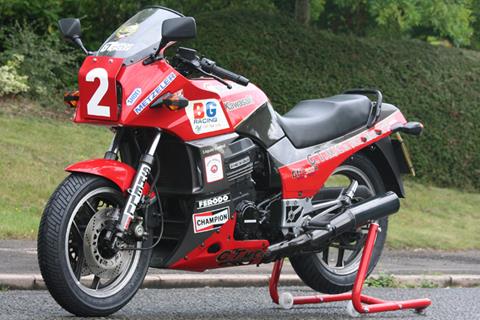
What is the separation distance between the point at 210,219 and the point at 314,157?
3.48 ft

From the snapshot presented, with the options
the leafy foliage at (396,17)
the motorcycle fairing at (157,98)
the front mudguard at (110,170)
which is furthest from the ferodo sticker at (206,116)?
the leafy foliage at (396,17)

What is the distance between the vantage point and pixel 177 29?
6.45 metres

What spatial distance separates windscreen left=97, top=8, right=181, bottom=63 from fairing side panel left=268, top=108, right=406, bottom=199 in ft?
3.64

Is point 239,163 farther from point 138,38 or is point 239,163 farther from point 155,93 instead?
point 138,38

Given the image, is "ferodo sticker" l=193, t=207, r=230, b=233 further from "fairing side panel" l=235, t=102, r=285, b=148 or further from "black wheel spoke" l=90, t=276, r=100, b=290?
"black wheel spoke" l=90, t=276, r=100, b=290

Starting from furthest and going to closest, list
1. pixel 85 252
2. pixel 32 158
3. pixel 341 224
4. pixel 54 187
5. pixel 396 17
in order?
pixel 396 17
pixel 32 158
pixel 54 187
pixel 341 224
pixel 85 252

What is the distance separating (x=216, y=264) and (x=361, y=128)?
1582 millimetres

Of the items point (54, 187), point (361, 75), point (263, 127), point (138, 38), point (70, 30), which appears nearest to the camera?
point (138, 38)

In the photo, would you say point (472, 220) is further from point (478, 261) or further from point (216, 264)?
point (216, 264)

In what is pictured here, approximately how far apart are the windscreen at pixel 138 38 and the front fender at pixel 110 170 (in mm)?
594

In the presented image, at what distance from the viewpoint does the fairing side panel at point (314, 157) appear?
7.27 m

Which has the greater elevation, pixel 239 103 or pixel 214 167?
pixel 239 103

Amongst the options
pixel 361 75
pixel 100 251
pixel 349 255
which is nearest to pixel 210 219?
pixel 100 251

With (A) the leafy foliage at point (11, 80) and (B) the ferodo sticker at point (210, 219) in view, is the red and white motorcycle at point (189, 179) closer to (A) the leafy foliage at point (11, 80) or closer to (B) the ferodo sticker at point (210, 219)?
(B) the ferodo sticker at point (210, 219)
